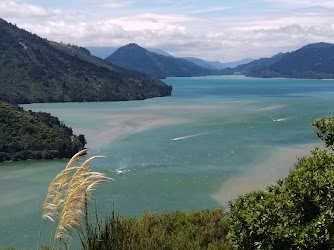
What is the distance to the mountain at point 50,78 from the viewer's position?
124688mm

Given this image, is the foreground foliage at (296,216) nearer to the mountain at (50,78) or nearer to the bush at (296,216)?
the bush at (296,216)

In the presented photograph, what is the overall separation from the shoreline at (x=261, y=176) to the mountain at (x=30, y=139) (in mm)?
25601

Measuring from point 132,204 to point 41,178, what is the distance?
51.0 ft

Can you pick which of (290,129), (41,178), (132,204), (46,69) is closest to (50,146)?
(41,178)

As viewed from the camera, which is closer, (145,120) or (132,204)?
(132,204)

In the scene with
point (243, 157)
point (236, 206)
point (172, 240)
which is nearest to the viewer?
point (236, 206)

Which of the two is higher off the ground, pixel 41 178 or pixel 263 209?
pixel 263 209

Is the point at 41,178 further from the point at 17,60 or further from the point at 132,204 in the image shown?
the point at 17,60

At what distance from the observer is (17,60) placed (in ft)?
447

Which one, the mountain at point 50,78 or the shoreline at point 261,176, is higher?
the mountain at point 50,78

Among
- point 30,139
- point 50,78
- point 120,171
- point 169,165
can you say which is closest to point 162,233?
point 120,171

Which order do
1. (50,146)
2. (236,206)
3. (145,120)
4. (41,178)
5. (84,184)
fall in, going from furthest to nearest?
(145,120) < (50,146) < (41,178) < (236,206) < (84,184)

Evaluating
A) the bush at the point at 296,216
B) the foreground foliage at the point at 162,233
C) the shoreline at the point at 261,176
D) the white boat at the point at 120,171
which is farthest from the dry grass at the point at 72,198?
the white boat at the point at 120,171

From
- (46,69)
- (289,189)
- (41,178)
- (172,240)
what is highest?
(46,69)
